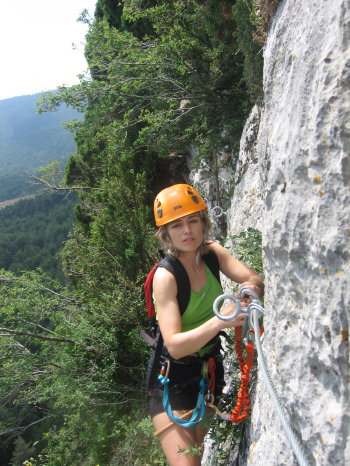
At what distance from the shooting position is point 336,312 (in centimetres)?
119

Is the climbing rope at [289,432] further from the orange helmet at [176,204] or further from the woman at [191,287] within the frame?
the orange helmet at [176,204]

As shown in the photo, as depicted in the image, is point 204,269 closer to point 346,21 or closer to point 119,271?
point 346,21

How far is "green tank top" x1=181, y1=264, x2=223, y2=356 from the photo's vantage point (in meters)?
2.26

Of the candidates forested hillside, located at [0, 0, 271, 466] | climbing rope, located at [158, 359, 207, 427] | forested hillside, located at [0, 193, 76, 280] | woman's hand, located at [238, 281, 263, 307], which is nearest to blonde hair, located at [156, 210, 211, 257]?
woman's hand, located at [238, 281, 263, 307]

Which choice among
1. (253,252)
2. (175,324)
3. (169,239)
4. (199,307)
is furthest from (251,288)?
(253,252)

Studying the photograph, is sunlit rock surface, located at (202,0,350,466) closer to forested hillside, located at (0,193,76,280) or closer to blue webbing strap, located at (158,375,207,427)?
blue webbing strap, located at (158,375,207,427)

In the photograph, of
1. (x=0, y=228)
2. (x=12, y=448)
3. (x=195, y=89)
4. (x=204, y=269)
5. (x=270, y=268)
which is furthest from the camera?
(x=0, y=228)

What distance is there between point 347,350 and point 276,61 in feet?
5.19

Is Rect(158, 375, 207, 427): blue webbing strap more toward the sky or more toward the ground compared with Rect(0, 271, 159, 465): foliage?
more toward the sky

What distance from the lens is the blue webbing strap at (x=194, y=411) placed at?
2328 millimetres

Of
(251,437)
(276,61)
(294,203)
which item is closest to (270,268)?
(294,203)

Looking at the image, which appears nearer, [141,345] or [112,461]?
[112,461]

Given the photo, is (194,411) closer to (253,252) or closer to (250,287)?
(250,287)

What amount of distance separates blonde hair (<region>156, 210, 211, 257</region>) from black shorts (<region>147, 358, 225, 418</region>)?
75 cm
